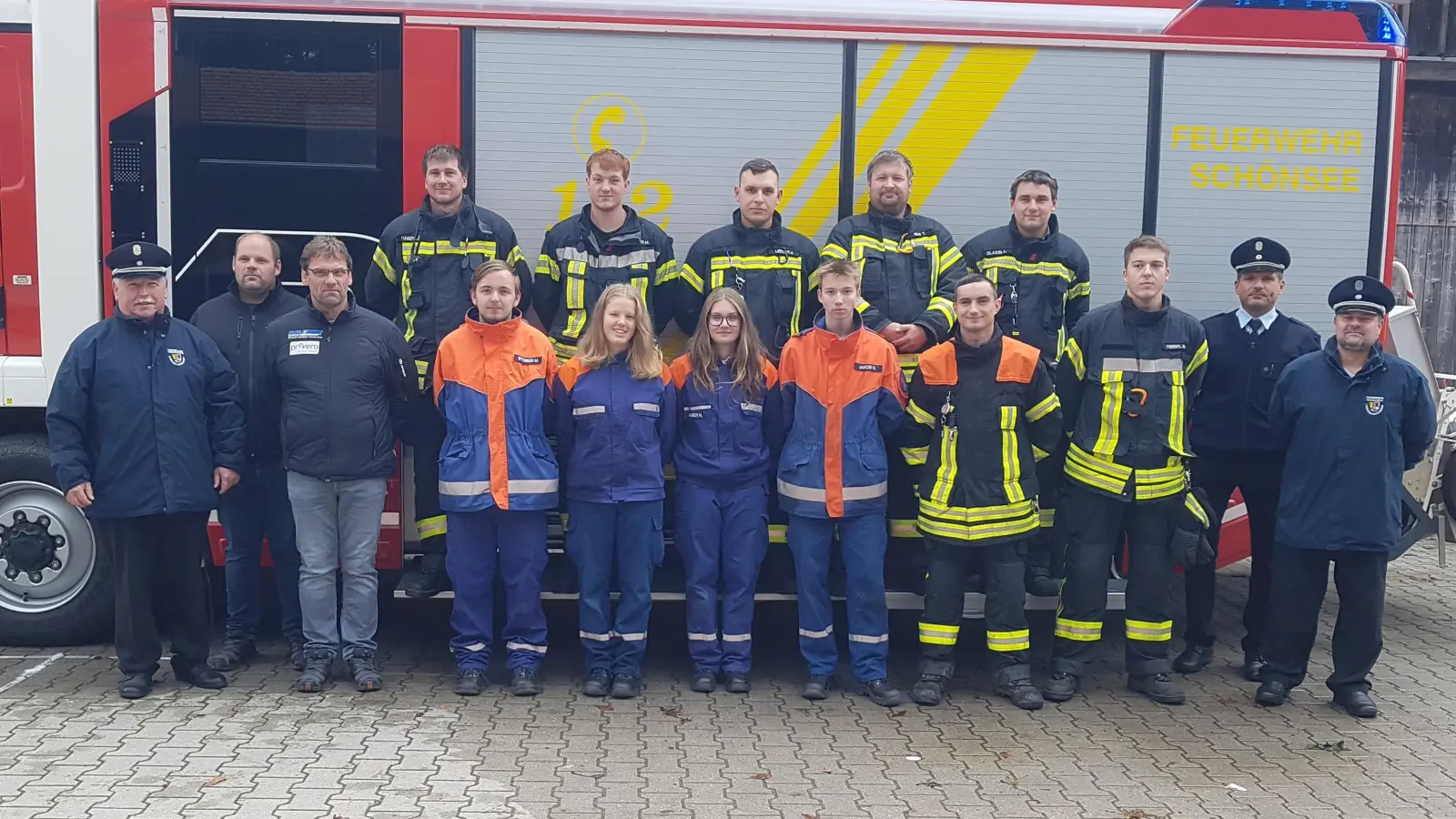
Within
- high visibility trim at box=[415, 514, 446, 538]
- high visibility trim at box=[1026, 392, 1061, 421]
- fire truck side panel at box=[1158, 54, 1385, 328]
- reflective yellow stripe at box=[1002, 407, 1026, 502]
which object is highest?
fire truck side panel at box=[1158, 54, 1385, 328]

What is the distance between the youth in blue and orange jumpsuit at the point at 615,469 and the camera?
18.2 ft

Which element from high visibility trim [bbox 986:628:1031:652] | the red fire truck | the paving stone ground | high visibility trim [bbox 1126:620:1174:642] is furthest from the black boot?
high visibility trim [bbox 1126:620:1174:642]

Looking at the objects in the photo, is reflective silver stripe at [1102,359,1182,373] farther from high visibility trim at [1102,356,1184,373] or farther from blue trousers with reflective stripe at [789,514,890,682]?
blue trousers with reflective stripe at [789,514,890,682]

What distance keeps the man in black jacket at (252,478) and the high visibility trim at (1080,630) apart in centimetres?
334

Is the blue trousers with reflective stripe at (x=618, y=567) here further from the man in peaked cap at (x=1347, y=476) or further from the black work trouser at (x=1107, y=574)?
the man in peaked cap at (x=1347, y=476)

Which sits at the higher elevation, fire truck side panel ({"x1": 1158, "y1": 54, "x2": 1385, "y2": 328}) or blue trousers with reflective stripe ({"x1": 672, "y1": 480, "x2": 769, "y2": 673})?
fire truck side panel ({"x1": 1158, "y1": 54, "x2": 1385, "y2": 328})

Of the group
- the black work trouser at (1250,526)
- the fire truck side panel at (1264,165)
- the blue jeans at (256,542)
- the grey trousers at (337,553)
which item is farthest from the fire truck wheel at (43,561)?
the fire truck side panel at (1264,165)

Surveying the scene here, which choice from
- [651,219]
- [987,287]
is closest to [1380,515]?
[987,287]

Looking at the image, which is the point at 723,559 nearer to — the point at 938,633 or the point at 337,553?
the point at 938,633

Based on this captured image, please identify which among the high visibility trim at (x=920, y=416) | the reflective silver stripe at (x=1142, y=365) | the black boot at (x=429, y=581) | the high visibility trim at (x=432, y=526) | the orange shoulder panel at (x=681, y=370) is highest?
the reflective silver stripe at (x=1142, y=365)

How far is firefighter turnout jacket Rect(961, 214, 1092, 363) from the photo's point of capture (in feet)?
19.5

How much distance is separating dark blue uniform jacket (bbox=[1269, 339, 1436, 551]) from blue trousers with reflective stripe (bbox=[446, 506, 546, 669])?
321cm

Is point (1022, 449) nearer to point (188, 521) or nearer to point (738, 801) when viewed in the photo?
point (738, 801)

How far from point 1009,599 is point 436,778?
98.0 inches
